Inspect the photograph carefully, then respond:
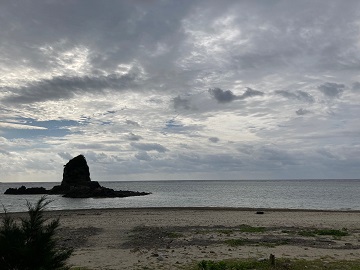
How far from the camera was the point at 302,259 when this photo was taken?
15664 millimetres

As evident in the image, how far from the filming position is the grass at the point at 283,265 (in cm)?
1342

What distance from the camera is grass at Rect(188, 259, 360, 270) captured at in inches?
528

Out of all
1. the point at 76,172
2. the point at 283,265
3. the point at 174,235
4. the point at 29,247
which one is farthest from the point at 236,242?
the point at 76,172

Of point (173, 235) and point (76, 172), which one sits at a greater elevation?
point (76, 172)

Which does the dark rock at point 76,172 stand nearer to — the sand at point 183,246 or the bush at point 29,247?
the sand at point 183,246

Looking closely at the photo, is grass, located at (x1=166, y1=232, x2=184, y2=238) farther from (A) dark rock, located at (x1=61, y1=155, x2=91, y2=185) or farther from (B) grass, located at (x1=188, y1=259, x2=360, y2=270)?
(A) dark rock, located at (x1=61, y1=155, x2=91, y2=185)

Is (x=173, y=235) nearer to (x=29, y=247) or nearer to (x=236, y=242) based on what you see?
(x=236, y=242)

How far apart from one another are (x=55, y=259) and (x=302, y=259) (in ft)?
40.0

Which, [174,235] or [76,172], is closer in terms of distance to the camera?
[174,235]

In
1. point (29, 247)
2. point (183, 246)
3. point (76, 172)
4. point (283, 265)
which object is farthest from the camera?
point (76, 172)

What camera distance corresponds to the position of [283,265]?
13.8m

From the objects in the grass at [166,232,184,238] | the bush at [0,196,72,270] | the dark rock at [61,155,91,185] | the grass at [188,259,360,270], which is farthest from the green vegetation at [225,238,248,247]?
the dark rock at [61,155,91,185]

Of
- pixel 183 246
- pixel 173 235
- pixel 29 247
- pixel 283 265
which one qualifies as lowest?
pixel 173 235

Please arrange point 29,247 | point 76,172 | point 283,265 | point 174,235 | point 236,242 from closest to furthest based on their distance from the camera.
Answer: point 29,247
point 283,265
point 236,242
point 174,235
point 76,172
